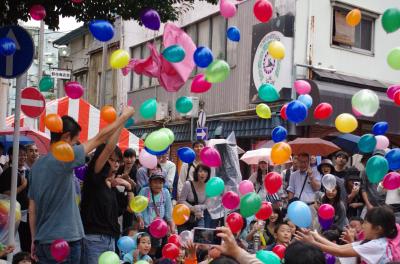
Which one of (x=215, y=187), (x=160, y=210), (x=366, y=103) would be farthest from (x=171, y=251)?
(x=366, y=103)

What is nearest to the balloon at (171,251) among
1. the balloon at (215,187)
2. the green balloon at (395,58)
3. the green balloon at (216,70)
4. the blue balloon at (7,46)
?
the balloon at (215,187)

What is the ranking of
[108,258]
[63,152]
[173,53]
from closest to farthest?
[63,152] < [108,258] < [173,53]

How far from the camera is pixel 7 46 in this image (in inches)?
224

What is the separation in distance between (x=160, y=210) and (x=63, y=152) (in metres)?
3.50

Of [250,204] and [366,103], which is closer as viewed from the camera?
[250,204]

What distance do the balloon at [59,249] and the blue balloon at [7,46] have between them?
6.17ft

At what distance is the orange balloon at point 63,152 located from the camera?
4695mm

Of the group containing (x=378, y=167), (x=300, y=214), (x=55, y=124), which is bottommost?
(x=300, y=214)

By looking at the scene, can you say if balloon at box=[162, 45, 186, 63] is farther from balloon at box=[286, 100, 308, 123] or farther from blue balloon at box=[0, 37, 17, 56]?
balloon at box=[286, 100, 308, 123]

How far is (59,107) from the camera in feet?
39.8

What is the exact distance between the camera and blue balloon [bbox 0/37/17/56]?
570 cm

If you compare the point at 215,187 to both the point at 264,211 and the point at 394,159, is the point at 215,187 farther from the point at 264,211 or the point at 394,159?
the point at 394,159

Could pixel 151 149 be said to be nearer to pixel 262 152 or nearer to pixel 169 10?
pixel 169 10

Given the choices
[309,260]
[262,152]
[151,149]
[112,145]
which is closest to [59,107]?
[262,152]
